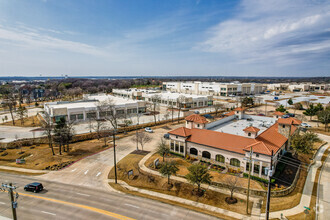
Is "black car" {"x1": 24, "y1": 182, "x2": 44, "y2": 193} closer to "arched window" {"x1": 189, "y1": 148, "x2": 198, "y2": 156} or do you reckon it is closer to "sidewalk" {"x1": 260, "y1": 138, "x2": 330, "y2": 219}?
"arched window" {"x1": 189, "y1": 148, "x2": 198, "y2": 156}

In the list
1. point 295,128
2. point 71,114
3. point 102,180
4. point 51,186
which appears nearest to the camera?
point 51,186

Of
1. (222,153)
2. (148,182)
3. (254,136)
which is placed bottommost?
(148,182)

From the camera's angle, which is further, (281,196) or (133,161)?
(133,161)

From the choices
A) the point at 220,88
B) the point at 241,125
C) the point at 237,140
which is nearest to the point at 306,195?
the point at 237,140

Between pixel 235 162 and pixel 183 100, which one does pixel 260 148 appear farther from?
pixel 183 100

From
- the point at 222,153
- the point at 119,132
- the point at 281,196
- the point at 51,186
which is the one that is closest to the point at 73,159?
the point at 51,186

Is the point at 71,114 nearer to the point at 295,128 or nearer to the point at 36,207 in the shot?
the point at 36,207
